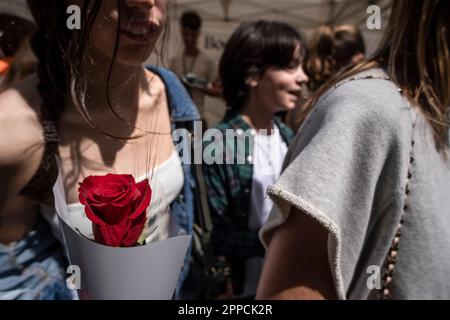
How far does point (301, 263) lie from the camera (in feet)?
1.99

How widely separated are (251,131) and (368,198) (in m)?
0.76

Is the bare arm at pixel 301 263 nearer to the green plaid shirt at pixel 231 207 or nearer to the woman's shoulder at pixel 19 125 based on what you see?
the woman's shoulder at pixel 19 125

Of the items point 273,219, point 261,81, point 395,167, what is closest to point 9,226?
point 273,219

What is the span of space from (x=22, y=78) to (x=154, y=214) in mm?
270

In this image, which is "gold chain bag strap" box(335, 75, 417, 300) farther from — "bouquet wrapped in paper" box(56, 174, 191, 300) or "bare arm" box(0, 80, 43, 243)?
"bare arm" box(0, 80, 43, 243)

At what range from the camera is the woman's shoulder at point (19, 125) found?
1.68 feet

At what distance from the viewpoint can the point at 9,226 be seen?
1.91ft

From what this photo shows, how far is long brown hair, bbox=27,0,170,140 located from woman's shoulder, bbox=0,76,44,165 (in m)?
0.02

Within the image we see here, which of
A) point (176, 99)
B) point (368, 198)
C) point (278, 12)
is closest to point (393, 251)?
point (368, 198)

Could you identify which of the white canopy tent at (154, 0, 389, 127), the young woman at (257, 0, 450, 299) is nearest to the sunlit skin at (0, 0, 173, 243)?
the young woman at (257, 0, 450, 299)

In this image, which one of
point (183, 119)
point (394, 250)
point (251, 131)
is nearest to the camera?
point (394, 250)

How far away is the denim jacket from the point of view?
852 mm

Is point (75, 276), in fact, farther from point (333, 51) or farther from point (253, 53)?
point (333, 51)
